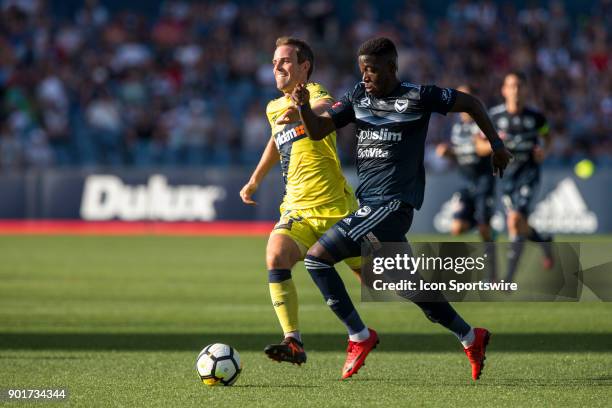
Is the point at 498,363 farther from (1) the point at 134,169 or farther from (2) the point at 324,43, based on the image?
(2) the point at 324,43

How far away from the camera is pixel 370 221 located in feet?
23.7

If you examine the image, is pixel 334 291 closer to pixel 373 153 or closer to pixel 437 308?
pixel 437 308

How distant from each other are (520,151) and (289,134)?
568 cm

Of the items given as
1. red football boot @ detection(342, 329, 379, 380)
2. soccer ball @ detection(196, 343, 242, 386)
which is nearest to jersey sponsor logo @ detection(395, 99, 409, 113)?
red football boot @ detection(342, 329, 379, 380)

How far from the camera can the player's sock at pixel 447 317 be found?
7.19 metres

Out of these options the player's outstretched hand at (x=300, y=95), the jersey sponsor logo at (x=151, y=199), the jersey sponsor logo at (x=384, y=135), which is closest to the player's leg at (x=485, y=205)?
the jersey sponsor logo at (x=384, y=135)

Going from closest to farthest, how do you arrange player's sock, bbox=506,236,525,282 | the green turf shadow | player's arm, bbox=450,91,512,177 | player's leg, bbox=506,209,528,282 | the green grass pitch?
the green grass pitch → player's arm, bbox=450,91,512,177 → the green turf shadow → player's sock, bbox=506,236,525,282 → player's leg, bbox=506,209,528,282

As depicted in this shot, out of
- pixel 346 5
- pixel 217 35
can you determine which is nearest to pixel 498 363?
pixel 217 35

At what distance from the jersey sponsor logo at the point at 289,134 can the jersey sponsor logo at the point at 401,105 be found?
95cm

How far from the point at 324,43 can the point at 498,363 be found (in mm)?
21206

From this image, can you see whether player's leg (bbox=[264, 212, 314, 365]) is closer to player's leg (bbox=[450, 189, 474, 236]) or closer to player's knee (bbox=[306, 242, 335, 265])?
player's knee (bbox=[306, 242, 335, 265])

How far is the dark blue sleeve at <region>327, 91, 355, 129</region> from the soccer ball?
1.62 m

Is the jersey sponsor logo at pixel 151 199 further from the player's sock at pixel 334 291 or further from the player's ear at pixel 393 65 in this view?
the player's ear at pixel 393 65

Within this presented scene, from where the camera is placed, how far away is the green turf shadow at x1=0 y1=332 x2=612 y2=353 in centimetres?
895
